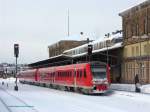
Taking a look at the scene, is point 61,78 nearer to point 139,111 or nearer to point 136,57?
point 136,57

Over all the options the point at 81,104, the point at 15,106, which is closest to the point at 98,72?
the point at 81,104

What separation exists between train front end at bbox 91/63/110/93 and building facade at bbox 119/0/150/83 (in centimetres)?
2646

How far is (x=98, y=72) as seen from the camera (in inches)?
1709

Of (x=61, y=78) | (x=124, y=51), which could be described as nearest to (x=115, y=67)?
(x=124, y=51)

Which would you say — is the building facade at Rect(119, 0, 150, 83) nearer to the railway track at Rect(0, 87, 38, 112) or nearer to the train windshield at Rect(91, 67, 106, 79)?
the train windshield at Rect(91, 67, 106, 79)

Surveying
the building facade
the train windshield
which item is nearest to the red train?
the train windshield

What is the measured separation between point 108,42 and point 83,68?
55.6 m

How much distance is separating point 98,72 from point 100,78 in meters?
0.68

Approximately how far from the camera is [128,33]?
82125 millimetres

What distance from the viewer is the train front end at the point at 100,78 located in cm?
4222

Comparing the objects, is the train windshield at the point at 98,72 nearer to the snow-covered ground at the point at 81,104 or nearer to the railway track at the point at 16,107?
the snow-covered ground at the point at 81,104

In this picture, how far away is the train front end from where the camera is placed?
139 feet

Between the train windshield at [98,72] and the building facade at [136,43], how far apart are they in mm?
26585

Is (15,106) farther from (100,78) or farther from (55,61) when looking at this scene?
(55,61)
